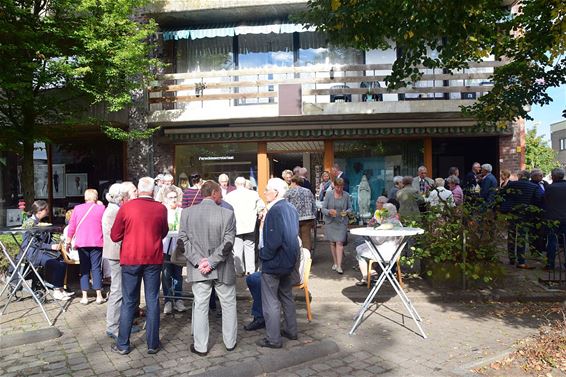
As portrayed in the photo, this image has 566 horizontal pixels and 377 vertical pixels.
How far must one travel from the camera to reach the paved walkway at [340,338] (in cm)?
442

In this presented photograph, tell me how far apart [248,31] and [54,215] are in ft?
29.4

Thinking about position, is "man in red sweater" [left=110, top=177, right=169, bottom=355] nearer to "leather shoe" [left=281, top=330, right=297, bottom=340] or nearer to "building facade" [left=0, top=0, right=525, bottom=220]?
"leather shoe" [left=281, top=330, right=297, bottom=340]

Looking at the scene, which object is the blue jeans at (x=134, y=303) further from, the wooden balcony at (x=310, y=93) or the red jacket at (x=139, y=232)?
the wooden balcony at (x=310, y=93)

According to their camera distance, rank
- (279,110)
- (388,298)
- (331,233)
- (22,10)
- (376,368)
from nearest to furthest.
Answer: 1. (376,368)
2. (388,298)
3. (331,233)
4. (22,10)
5. (279,110)

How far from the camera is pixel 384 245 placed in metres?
6.15

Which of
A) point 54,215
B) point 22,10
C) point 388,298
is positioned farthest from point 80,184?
point 388,298

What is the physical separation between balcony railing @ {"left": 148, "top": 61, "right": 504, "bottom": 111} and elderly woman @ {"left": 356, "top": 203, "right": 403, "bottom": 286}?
6392mm

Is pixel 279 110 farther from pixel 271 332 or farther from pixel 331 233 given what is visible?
pixel 271 332

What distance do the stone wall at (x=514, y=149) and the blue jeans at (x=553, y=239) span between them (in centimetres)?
634

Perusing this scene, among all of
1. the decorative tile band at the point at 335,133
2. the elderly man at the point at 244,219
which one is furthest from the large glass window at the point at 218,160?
the elderly man at the point at 244,219

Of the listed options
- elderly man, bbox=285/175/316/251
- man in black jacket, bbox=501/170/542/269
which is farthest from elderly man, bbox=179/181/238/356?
man in black jacket, bbox=501/170/542/269

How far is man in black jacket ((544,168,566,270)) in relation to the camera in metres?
7.79

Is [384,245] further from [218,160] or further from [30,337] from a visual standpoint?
[218,160]

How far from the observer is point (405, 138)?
46.5 ft
